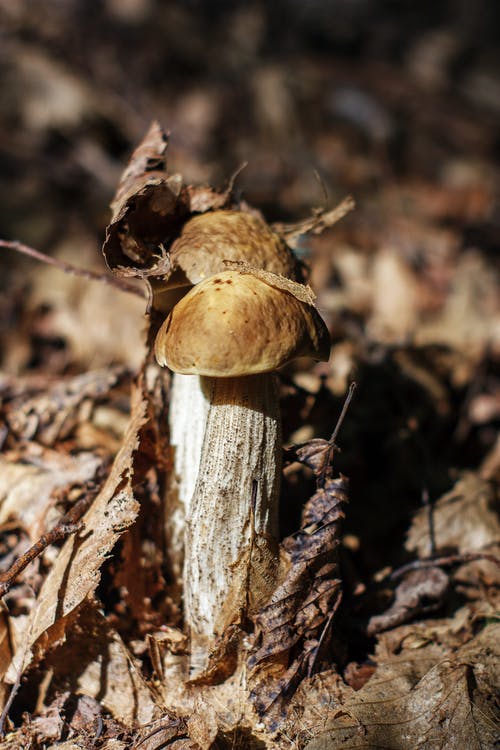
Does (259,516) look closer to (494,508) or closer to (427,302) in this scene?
(494,508)

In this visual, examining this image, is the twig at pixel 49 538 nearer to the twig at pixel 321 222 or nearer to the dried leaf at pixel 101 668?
the dried leaf at pixel 101 668

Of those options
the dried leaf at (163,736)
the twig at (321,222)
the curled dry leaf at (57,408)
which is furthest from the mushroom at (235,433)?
the curled dry leaf at (57,408)

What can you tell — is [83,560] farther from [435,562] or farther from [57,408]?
[435,562]

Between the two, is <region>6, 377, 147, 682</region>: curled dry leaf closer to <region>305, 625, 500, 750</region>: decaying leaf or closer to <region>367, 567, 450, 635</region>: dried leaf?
<region>305, 625, 500, 750</region>: decaying leaf

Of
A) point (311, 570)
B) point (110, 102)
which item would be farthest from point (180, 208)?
point (110, 102)

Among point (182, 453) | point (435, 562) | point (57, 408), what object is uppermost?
point (57, 408)

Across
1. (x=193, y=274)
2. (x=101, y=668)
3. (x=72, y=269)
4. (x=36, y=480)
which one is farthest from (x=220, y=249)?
(x=101, y=668)
